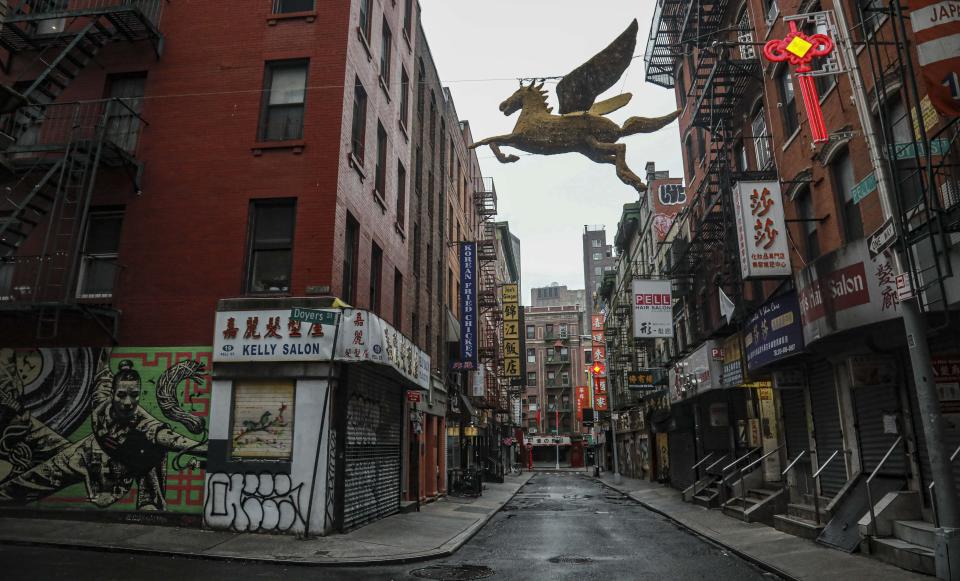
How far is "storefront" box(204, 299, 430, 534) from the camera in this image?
1325 cm

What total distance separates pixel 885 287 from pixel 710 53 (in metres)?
11.5

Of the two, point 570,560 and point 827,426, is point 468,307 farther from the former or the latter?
point 570,560

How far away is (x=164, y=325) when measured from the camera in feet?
47.8

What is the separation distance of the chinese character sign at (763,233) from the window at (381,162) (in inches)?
399

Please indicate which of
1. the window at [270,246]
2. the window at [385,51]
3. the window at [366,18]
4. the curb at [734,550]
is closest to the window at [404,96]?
the window at [385,51]

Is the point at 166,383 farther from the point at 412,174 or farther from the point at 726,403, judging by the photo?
the point at 726,403

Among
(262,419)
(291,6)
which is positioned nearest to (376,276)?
(262,419)

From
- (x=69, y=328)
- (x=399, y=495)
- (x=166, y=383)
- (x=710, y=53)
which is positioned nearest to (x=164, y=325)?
(x=166, y=383)

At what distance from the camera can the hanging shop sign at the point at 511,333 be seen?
45.1m

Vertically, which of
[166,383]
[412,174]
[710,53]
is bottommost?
[166,383]

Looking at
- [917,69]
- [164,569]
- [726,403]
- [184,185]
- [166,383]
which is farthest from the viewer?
[726,403]

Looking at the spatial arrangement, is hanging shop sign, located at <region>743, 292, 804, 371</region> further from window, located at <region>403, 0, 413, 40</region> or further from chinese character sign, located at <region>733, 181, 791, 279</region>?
window, located at <region>403, 0, 413, 40</region>

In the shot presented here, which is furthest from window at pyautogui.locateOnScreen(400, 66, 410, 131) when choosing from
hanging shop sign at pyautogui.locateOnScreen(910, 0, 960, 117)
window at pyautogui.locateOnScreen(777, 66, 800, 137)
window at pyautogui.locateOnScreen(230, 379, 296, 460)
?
hanging shop sign at pyautogui.locateOnScreen(910, 0, 960, 117)

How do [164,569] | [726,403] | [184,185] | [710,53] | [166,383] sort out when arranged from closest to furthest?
[164,569]
[166,383]
[184,185]
[710,53]
[726,403]
